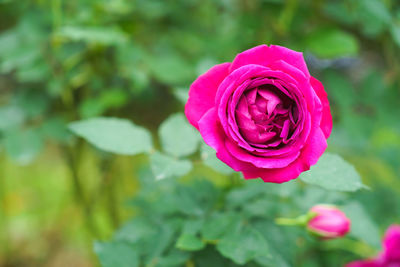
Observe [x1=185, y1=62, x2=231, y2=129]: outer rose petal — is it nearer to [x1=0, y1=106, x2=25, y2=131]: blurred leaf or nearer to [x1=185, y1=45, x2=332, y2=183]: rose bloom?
[x1=185, y1=45, x2=332, y2=183]: rose bloom

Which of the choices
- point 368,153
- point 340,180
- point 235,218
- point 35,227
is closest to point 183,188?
point 235,218

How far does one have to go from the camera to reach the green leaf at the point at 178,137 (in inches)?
26.2

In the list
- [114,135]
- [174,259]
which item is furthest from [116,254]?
[114,135]

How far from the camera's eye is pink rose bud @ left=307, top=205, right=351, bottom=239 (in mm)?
639

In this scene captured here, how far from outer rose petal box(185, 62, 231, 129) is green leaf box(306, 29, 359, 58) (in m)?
0.61

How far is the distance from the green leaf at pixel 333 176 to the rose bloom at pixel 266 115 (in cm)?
6

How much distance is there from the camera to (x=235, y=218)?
632 millimetres

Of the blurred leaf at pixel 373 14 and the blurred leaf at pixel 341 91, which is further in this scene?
the blurred leaf at pixel 341 91

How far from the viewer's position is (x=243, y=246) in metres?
0.58

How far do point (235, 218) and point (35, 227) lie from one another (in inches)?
57.2

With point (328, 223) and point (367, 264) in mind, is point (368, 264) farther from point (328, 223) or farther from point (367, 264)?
point (328, 223)

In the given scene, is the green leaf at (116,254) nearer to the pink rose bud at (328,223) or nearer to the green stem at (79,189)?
the pink rose bud at (328,223)

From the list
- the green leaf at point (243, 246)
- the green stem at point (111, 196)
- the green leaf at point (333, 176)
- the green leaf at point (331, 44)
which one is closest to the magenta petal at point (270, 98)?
the green leaf at point (333, 176)

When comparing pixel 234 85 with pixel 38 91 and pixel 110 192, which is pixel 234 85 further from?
pixel 110 192
